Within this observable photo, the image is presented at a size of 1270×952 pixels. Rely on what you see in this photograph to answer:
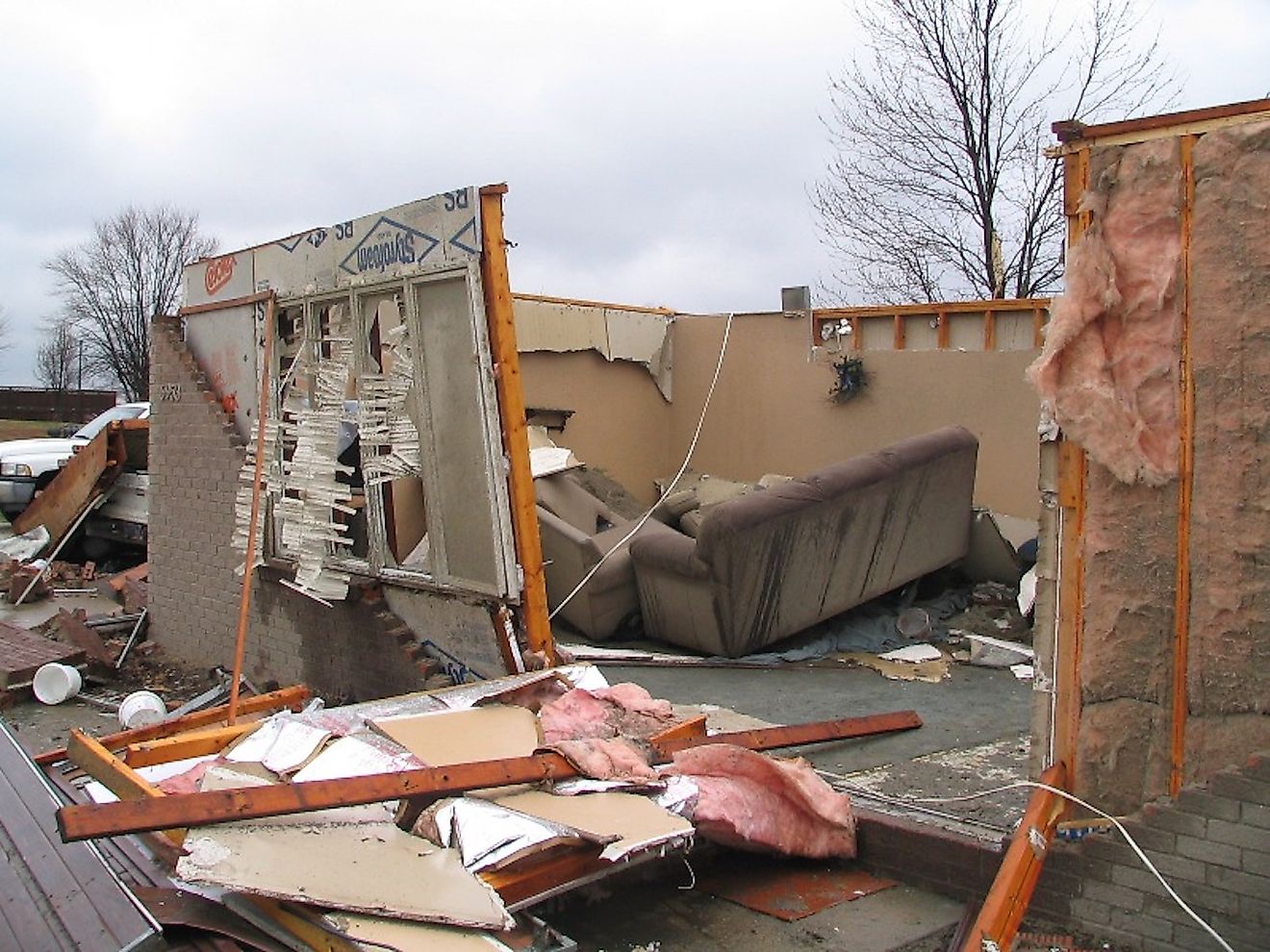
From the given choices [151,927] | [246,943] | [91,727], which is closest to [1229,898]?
[246,943]

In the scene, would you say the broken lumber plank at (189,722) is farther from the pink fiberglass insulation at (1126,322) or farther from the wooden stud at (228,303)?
the pink fiberglass insulation at (1126,322)

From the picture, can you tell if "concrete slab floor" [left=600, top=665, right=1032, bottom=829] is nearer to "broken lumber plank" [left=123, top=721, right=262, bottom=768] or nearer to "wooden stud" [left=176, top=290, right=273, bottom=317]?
"broken lumber plank" [left=123, top=721, right=262, bottom=768]

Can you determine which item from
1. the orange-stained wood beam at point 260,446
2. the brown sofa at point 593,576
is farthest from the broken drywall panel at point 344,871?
the brown sofa at point 593,576

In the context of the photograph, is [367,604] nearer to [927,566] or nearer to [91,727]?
[91,727]

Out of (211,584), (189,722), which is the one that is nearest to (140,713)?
(189,722)

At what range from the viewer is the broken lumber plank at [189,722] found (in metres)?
5.14

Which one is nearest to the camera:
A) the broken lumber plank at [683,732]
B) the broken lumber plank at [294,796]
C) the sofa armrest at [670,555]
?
the broken lumber plank at [294,796]

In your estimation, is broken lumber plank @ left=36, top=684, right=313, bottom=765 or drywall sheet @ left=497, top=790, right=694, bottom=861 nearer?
drywall sheet @ left=497, top=790, right=694, bottom=861

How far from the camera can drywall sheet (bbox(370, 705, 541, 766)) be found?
4.61m

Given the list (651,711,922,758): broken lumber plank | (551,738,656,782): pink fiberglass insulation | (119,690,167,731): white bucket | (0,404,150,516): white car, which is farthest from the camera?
(0,404,150,516): white car

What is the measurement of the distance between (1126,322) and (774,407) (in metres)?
8.45

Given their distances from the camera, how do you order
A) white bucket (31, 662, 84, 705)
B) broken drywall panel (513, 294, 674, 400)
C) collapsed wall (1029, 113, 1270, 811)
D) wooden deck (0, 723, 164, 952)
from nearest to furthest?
1. collapsed wall (1029, 113, 1270, 811)
2. wooden deck (0, 723, 164, 952)
3. white bucket (31, 662, 84, 705)
4. broken drywall panel (513, 294, 674, 400)

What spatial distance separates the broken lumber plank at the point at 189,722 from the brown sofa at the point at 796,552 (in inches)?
114

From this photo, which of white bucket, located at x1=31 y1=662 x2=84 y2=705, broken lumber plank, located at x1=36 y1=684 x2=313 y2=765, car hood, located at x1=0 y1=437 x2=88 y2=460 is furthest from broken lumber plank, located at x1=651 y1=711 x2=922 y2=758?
car hood, located at x1=0 y1=437 x2=88 y2=460
